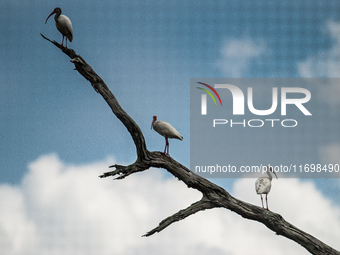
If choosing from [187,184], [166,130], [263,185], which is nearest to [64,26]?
[166,130]

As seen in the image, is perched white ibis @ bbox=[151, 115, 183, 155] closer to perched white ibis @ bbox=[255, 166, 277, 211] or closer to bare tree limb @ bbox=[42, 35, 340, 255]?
bare tree limb @ bbox=[42, 35, 340, 255]

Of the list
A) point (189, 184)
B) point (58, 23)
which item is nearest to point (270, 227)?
point (189, 184)

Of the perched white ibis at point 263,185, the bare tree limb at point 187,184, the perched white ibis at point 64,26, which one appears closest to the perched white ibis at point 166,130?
the bare tree limb at point 187,184

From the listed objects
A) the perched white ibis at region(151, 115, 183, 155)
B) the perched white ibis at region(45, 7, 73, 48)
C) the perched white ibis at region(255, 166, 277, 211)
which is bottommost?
the perched white ibis at region(255, 166, 277, 211)

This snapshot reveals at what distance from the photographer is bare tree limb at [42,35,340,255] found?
8469 mm

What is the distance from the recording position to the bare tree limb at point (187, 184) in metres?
8.47

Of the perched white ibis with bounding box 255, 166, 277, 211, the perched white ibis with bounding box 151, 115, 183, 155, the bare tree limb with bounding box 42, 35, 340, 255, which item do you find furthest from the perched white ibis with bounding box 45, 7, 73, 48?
the perched white ibis with bounding box 255, 166, 277, 211

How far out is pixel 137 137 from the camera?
27.8 ft

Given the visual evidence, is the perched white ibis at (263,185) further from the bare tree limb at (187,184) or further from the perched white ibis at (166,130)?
the perched white ibis at (166,130)

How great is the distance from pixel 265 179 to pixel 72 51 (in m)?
4.73

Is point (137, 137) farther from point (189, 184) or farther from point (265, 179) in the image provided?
point (265, 179)

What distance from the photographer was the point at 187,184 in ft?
29.1

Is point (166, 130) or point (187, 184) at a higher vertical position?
point (166, 130)

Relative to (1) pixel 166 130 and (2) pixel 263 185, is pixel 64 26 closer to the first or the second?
(1) pixel 166 130
